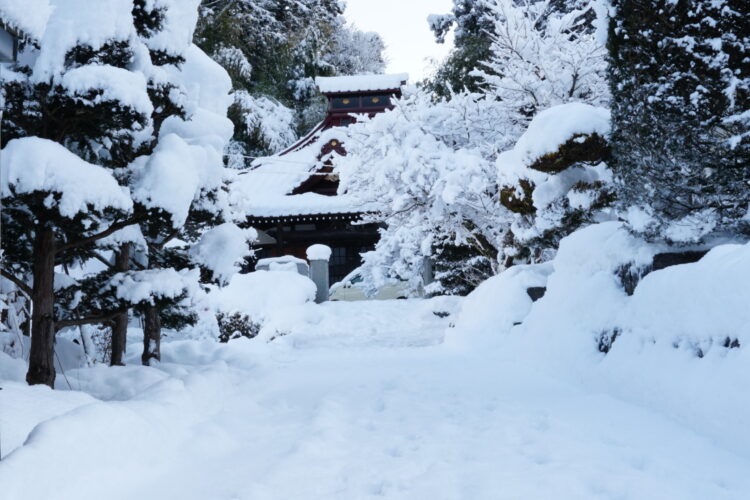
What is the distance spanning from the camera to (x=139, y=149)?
5387mm

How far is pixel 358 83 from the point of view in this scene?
21219mm

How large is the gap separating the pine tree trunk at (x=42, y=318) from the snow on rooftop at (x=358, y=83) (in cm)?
1803

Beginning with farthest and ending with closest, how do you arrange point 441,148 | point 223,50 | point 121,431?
point 223,50
point 441,148
point 121,431

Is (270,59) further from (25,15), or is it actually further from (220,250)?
(25,15)

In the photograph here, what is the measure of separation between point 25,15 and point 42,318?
85.0 inches

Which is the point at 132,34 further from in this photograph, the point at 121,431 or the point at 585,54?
the point at 585,54

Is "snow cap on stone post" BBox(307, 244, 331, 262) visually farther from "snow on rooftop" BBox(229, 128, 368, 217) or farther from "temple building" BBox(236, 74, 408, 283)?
"temple building" BBox(236, 74, 408, 283)

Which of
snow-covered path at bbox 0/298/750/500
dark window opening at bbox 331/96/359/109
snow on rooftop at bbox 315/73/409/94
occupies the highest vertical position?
snow on rooftop at bbox 315/73/409/94

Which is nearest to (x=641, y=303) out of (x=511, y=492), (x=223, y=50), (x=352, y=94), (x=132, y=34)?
(x=511, y=492)

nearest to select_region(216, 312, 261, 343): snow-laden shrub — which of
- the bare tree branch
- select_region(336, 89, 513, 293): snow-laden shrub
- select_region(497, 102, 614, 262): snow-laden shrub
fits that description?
select_region(336, 89, 513, 293): snow-laden shrub

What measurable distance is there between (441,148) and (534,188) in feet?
11.5

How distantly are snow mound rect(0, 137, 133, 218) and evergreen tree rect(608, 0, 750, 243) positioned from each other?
4036 mm

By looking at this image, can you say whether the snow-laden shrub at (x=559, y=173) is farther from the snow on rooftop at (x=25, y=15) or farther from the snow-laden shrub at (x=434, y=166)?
the snow on rooftop at (x=25, y=15)

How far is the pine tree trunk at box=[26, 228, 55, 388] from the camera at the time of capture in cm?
402
